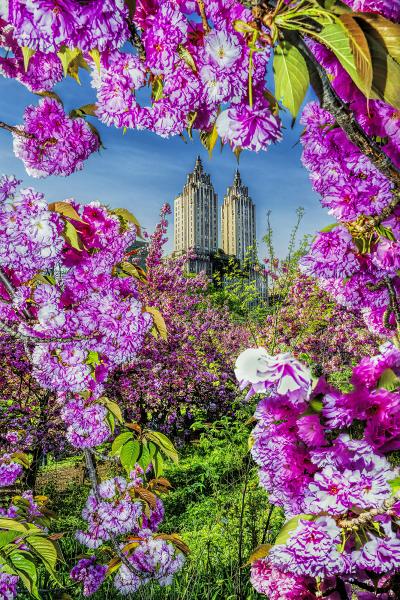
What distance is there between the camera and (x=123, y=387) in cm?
627

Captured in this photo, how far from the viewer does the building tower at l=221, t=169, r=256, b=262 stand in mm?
74812

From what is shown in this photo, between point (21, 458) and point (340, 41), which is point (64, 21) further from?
point (21, 458)

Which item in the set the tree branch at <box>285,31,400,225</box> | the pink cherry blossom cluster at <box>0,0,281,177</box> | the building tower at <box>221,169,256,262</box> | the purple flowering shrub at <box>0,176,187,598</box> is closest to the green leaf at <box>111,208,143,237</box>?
the purple flowering shrub at <box>0,176,187,598</box>

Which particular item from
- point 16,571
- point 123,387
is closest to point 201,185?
point 123,387

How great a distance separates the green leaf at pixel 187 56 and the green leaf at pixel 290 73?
137mm

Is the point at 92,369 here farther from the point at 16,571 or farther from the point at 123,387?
the point at 123,387

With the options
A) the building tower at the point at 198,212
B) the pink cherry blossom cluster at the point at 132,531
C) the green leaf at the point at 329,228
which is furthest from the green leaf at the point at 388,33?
the building tower at the point at 198,212

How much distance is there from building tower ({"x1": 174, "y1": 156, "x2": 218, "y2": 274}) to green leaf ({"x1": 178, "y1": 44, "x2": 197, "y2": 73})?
236 ft

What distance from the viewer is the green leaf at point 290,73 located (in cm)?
56

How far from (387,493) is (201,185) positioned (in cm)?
7583

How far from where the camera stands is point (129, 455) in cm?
165

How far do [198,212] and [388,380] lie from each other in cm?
7449

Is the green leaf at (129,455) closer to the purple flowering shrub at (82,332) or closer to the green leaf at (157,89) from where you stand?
the purple flowering shrub at (82,332)

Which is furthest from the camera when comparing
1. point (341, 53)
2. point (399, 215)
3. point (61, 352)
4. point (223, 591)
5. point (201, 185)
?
point (201, 185)
